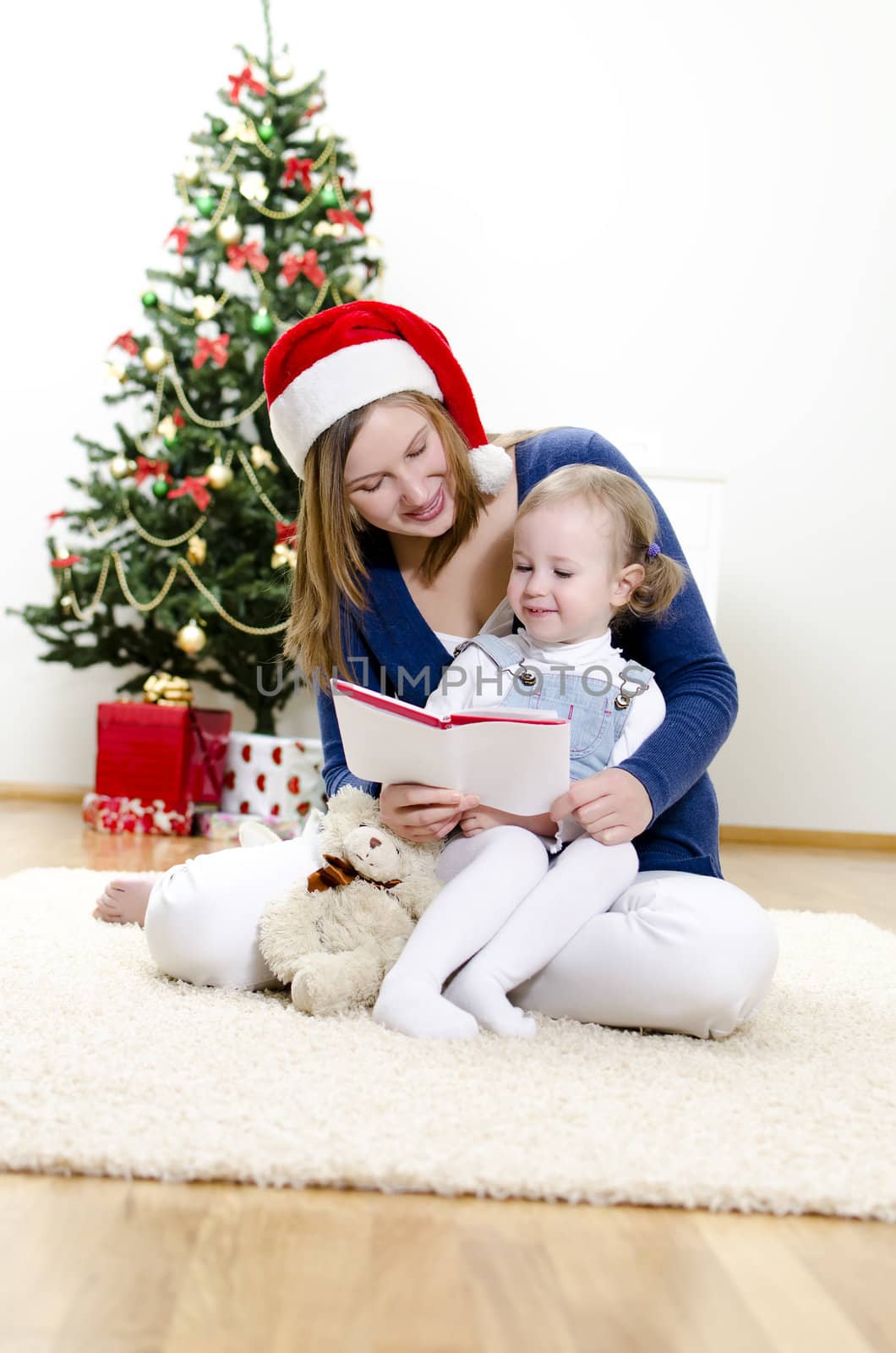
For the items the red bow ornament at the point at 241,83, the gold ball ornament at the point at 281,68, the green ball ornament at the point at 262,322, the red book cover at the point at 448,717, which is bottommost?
the red book cover at the point at 448,717

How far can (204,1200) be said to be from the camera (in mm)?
757

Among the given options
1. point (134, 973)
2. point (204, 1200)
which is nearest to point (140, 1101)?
point (204, 1200)

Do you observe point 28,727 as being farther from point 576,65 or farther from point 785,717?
point 576,65

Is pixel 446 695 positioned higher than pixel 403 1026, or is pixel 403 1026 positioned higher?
pixel 446 695

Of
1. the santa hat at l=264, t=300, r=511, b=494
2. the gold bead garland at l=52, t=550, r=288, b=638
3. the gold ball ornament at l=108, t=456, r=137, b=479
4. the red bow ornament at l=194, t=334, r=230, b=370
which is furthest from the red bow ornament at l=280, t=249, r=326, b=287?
the santa hat at l=264, t=300, r=511, b=494

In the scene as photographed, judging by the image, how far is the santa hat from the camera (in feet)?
4.50

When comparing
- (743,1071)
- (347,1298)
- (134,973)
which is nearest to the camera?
(347,1298)

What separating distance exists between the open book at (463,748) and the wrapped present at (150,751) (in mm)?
1628

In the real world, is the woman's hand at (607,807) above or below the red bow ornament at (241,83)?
below

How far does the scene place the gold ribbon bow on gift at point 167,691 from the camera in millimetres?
2854

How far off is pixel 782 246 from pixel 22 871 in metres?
2.50

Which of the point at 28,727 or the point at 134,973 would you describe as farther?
the point at 28,727

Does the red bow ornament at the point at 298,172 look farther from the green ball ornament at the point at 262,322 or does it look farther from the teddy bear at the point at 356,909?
the teddy bear at the point at 356,909

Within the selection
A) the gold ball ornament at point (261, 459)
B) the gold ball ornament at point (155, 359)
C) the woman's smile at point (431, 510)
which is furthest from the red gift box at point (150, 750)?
the woman's smile at point (431, 510)
